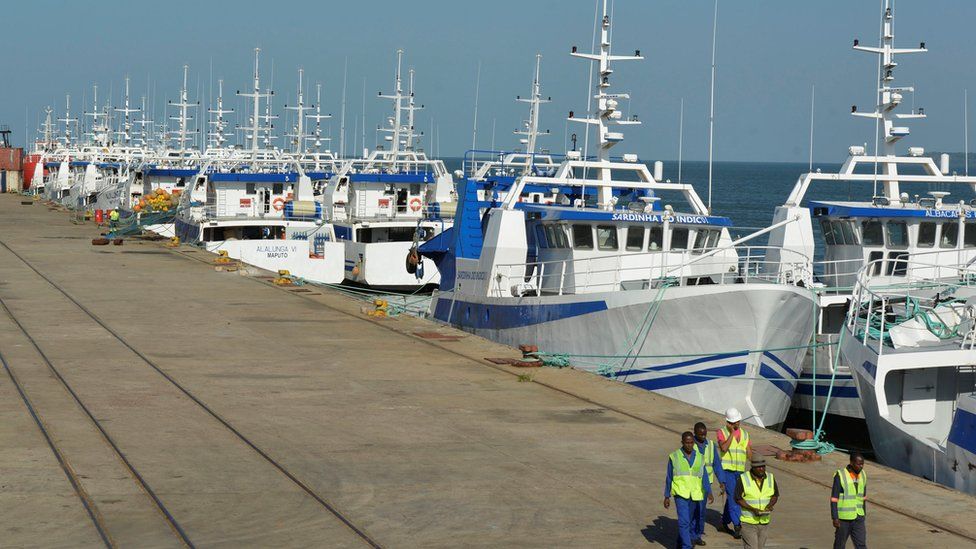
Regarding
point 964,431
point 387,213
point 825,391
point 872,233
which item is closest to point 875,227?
point 872,233

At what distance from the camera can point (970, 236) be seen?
27797mm

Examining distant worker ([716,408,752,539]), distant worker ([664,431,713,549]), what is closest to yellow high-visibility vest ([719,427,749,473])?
distant worker ([716,408,752,539])

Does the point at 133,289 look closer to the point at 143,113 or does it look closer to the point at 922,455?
the point at 922,455

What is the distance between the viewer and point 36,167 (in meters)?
119

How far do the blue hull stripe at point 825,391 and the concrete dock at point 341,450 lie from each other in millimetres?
4710

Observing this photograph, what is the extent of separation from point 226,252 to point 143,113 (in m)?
68.3

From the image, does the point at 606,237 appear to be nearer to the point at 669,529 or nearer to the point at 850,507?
the point at 669,529

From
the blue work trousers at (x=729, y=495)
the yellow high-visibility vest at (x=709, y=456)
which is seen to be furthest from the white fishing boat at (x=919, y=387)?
the yellow high-visibility vest at (x=709, y=456)

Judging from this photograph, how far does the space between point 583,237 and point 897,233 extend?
6675 mm

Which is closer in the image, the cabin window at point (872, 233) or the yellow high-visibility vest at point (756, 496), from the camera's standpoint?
the yellow high-visibility vest at point (756, 496)

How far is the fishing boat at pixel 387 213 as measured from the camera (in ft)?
164

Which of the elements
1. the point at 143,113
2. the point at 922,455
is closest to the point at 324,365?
the point at 922,455

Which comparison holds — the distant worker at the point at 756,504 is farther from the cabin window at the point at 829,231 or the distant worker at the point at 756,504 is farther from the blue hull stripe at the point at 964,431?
the cabin window at the point at 829,231

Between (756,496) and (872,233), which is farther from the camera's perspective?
(872,233)
